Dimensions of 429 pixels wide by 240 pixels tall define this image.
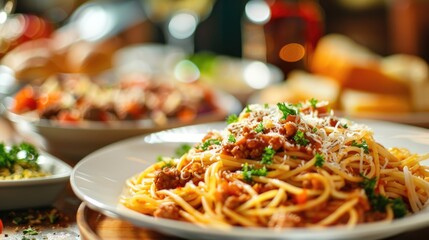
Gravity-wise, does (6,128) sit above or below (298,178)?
below

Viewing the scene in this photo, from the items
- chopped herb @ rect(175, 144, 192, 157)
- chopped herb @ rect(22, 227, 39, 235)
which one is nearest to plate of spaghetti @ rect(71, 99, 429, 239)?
chopped herb @ rect(175, 144, 192, 157)

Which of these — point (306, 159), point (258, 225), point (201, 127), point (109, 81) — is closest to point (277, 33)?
point (109, 81)

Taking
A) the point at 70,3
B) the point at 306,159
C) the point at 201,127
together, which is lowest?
the point at 70,3

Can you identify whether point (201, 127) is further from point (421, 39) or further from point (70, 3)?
point (70, 3)

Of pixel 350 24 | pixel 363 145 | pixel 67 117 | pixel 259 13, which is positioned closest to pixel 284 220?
pixel 363 145

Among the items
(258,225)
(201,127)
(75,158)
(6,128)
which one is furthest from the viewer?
(6,128)

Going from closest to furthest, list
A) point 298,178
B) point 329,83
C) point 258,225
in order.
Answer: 1. point 258,225
2. point 298,178
3. point 329,83

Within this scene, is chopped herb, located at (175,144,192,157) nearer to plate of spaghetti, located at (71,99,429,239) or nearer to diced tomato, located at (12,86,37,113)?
plate of spaghetti, located at (71,99,429,239)
